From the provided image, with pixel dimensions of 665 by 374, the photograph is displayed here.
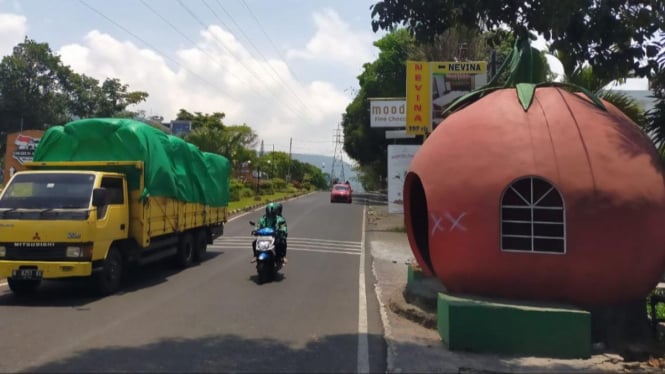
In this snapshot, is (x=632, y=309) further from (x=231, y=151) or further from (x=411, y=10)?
(x=231, y=151)

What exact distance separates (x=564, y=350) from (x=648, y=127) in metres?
4.25

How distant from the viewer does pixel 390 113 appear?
28391 mm

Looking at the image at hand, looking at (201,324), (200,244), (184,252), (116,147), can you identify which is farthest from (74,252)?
(200,244)

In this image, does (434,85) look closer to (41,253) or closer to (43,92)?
(41,253)

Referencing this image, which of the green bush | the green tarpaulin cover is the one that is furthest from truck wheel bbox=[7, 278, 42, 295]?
the green bush

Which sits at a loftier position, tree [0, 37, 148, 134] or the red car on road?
tree [0, 37, 148, 134]

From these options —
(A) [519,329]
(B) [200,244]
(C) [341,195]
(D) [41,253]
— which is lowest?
(A) [519,329]

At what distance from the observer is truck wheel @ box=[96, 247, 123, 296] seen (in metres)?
10.6

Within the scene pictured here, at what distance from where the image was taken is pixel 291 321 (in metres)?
8.98

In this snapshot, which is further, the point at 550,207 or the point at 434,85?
the point at 434,85

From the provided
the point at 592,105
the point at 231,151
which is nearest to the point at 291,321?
the point at 592,105

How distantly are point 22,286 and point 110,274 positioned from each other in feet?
4.73

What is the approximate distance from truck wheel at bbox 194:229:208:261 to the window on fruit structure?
922cm

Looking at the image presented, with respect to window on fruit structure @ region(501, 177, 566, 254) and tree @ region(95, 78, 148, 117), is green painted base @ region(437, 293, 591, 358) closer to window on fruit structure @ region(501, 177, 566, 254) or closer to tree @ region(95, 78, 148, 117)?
window on fruit structure @ region(501, 177, 566, 254)
